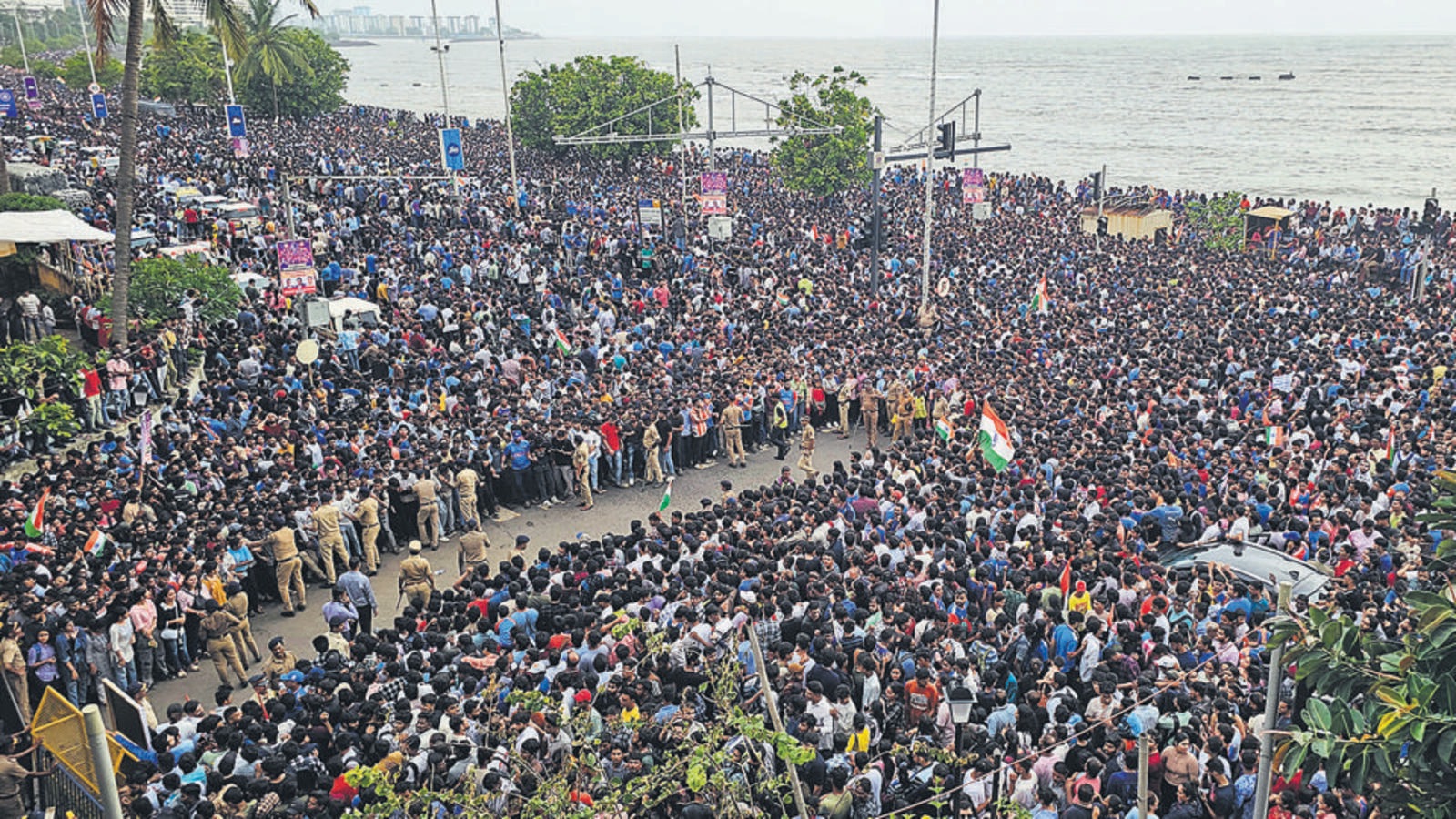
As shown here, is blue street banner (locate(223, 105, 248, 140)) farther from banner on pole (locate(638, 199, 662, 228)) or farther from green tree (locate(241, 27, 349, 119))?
green tree (locate(241, 27, 349, 119))

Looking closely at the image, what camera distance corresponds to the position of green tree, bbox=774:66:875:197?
42.2m

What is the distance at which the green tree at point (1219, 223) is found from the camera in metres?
36.6

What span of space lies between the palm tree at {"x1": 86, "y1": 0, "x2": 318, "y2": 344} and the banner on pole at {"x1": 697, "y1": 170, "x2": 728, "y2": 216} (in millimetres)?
11200

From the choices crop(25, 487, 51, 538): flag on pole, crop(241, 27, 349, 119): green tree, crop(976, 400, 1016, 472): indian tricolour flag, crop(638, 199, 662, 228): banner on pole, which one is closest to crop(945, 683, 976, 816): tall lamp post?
crop(976, 400, 1016, 472): indian tricolour flag

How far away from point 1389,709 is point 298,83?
2713 inches

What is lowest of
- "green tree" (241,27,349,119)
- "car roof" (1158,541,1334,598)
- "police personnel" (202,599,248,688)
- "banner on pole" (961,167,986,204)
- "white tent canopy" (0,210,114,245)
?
"police personnel" (202,599,248,688)

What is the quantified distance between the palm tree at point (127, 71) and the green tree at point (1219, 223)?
27043 millimetres

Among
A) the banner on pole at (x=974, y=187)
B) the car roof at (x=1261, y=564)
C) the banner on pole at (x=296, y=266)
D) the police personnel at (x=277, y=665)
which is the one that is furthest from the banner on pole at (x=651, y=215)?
the car roof at (x=1261, y=564)

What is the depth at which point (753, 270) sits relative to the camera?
104 ft

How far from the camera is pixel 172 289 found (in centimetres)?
2398

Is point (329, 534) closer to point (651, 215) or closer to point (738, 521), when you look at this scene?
point (738, 521)

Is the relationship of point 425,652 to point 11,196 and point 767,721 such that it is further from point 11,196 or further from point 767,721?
point 11,196

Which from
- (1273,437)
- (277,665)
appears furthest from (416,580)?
(1273,437)

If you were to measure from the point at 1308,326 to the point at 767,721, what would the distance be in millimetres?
18439
